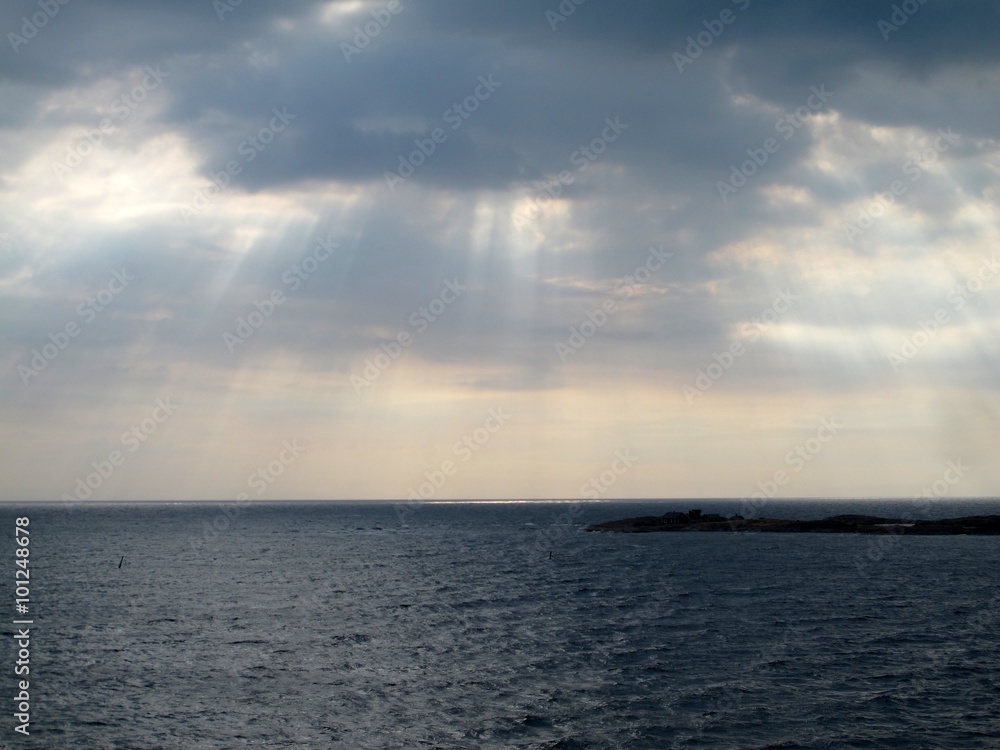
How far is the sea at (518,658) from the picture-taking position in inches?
1344

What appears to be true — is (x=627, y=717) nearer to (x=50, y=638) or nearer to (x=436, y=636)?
(x=436, y=636)

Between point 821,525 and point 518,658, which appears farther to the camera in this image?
point 821,525

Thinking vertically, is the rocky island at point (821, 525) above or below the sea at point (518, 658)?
below

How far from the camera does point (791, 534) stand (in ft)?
495

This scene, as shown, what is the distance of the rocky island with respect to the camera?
15000cm

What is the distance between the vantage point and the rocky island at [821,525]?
150 meters

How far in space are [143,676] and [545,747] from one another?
1014 inches

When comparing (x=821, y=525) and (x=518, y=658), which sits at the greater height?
(x=518, y=658)

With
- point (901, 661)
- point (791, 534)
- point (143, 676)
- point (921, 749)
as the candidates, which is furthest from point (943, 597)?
point (791, 534)

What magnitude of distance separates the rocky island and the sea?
62.2 m

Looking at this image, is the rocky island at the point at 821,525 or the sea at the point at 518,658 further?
the rocky island at the point at 821,525

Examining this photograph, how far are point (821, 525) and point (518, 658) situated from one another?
427ft

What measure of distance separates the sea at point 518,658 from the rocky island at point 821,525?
204ft

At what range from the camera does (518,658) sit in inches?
1859
